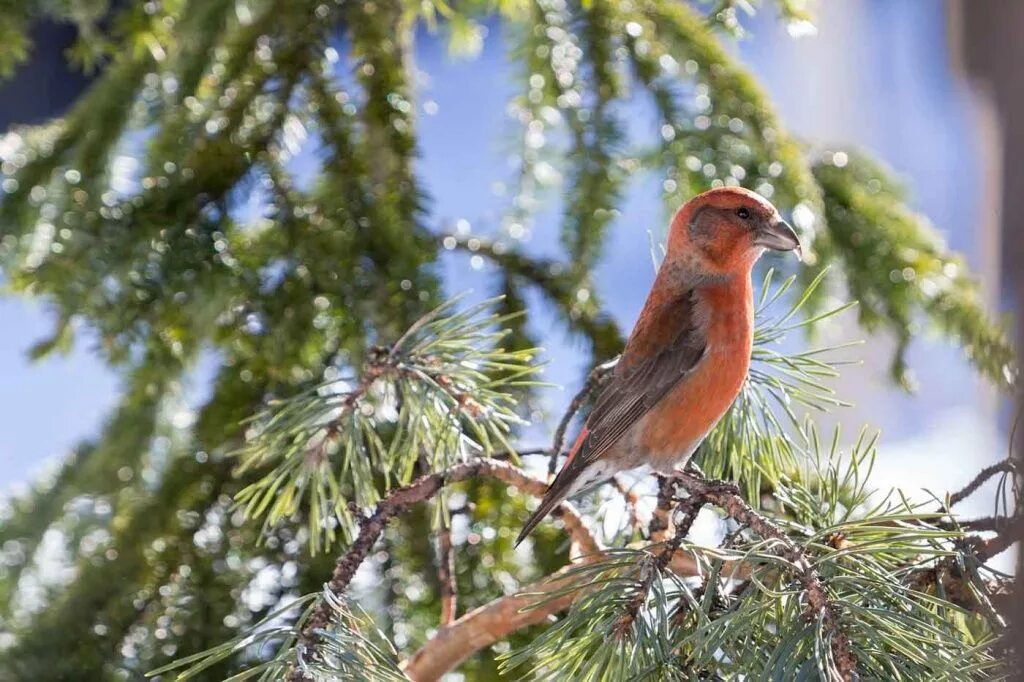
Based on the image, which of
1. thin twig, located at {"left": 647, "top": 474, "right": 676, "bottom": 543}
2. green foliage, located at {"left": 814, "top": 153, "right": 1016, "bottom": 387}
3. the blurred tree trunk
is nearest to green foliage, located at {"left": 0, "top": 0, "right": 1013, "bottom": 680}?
green foliage, located at {"left": 814, "top": 153, "right": 1016, "bottom": 387}

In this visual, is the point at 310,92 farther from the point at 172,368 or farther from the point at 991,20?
the point at 991,20

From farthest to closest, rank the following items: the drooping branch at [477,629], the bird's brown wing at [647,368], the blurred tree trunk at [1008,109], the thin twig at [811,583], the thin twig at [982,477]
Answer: the bird's brown wing at [647,368] → the drooping branch at [477,629] → the thin twig at [982,477] → the thin twig at [811,583] → the blurred tree trunk at [1008,109]

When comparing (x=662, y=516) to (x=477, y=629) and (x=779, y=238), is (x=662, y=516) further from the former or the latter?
(x=779, y=238)

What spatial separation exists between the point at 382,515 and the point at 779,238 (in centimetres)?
62

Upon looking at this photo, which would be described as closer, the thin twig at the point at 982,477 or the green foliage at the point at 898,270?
the thin twig at the point at 982,477

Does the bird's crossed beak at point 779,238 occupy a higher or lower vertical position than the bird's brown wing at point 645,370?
higher

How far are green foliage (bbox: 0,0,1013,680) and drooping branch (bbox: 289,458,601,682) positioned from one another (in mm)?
92

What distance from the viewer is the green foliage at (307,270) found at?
1.18 metres

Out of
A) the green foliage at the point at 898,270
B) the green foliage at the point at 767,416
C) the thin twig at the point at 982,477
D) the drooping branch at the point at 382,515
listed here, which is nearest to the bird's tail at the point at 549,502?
the drooping branch at the point at 382,515

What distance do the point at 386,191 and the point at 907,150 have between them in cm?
238

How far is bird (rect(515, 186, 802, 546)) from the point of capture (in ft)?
3.70

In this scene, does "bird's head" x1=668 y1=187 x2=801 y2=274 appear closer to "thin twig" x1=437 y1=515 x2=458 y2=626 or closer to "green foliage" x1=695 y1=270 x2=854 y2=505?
"green foliage" x1=695 y1=270 x2=854 y2=505

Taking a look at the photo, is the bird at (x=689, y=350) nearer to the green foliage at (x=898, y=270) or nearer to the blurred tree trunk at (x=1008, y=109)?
the green foliage at (x=898, y=270)

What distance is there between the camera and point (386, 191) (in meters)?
1.32
